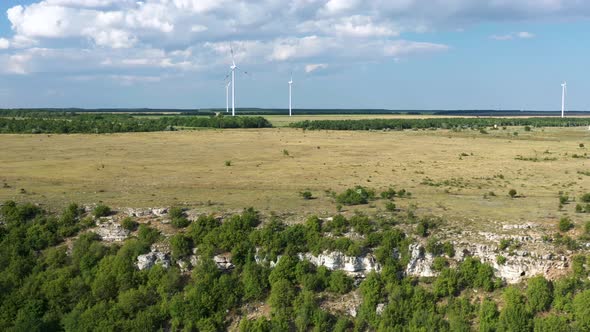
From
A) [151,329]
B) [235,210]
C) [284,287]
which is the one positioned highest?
[235,210]

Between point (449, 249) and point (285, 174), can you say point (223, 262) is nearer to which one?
point (449, 249)

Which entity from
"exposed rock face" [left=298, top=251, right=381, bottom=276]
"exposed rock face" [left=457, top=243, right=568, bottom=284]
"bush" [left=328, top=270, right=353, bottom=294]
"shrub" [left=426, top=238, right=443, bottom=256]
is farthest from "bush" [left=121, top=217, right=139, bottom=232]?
"exposed rock face" [left=457, top=243, right=568, bottom=284]

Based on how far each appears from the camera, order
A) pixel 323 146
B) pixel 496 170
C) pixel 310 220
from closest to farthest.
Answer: pixel 310 220, pixel 496 170, pixel 323 146

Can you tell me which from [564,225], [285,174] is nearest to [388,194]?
[564,225]

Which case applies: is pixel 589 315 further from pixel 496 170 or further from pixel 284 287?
pixel 496 170

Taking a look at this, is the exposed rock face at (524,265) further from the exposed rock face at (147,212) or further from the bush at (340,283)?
the exposed rock face at (147,212)

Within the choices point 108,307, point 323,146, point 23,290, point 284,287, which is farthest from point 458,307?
point 323,146
